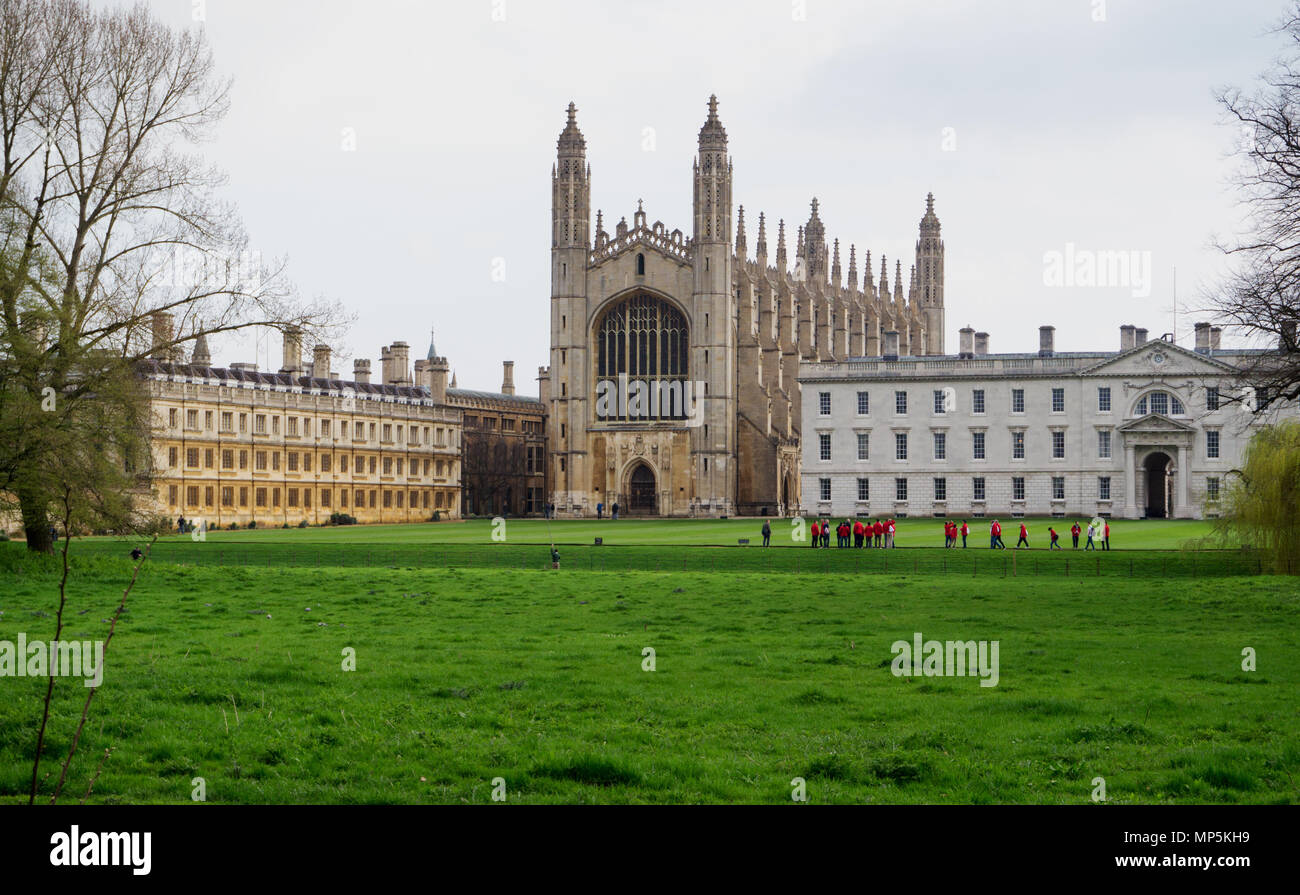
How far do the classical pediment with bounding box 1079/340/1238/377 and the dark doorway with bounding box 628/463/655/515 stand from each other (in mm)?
32951

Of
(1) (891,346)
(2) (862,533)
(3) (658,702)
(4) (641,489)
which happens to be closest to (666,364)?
(4) (641,489)

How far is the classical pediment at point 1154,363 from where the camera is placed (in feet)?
256

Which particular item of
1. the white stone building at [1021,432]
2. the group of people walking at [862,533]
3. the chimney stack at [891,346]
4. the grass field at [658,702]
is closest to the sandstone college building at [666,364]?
the chimney stack at [891,346]

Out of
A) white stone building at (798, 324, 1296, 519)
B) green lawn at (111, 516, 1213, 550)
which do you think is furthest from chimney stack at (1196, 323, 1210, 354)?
green lawn at (111, 516, 1213, 550)

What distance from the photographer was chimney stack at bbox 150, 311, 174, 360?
3080 centimetres

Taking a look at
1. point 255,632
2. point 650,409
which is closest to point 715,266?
point 650,409

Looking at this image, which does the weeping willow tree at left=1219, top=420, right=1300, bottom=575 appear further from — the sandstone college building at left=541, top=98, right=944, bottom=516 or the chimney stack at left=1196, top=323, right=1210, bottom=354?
the sandstone college building at left=541, top=98, right=944, bottom=516

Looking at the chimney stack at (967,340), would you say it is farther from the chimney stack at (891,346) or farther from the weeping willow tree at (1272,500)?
the weeping willow tree at (1272,500)

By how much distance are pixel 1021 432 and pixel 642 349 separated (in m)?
30.5

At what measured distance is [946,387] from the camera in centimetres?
8375

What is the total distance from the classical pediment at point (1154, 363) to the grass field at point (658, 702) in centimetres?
5419

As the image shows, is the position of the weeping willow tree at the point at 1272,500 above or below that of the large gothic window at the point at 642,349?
below
